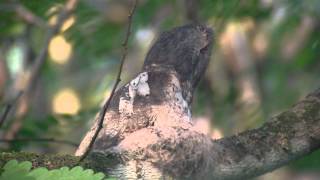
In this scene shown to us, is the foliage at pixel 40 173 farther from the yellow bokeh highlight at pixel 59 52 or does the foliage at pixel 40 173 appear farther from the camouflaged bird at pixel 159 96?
the yellow bokeh highlight at pixel 59 52

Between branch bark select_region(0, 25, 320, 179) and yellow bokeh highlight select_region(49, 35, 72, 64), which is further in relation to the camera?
yellow bokeh highlight select_region(49, 35, 72, 64)

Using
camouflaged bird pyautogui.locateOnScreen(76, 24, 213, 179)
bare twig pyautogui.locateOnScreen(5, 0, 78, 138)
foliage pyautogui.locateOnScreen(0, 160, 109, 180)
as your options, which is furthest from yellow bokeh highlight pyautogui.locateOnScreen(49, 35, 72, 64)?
foliage pyautogui.locateOnScreen(0, 160, 109, 180)

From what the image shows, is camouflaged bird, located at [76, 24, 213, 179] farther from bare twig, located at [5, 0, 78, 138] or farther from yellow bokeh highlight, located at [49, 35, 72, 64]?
yellow bokeh highlight, located at [49, 35, 72, 64]

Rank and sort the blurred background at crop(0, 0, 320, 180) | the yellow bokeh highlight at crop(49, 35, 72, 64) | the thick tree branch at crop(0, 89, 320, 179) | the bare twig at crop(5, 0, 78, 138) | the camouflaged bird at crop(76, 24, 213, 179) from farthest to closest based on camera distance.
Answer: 1. the yellow bokeh highlight at crop(49, 35, 72, 64)
2. the blurred background at crop(0, 0, 320, 180)
3. the bare twig at crop(5, 0, 78, 138)
4. the camouflaged bird at crop(76, 24, 213, 179)
5. the thick tree branch at crop(0, 89, 320, 179)

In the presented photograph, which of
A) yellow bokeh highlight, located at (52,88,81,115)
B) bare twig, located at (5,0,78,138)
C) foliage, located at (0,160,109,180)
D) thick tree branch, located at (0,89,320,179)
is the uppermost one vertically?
yellow bokeh highlight, located at (52,88,81,115)

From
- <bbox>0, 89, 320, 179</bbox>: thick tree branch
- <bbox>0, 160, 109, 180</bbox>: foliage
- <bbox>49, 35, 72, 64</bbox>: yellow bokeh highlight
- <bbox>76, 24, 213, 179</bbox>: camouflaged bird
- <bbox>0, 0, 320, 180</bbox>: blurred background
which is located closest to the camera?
<bbox>0, 160, 109, 180</bbox>: foliage

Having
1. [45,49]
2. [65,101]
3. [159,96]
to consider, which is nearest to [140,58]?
[65,101]

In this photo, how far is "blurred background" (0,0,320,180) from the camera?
5387mm

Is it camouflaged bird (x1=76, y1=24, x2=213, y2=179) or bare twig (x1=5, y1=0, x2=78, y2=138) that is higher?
bare twig (x1=5, y1=0, x2=78, y2=138)

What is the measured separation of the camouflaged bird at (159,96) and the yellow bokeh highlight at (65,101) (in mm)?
5062

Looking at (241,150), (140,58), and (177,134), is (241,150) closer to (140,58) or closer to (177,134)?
(177,134)

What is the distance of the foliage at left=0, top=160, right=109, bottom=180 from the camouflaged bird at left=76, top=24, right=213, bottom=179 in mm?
311

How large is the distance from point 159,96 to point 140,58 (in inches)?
222

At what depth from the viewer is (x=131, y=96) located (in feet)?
10.8
